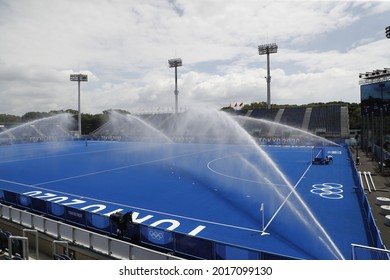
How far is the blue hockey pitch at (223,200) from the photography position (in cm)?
1352

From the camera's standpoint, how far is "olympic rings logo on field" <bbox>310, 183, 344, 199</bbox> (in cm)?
2133

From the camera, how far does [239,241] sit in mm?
13672

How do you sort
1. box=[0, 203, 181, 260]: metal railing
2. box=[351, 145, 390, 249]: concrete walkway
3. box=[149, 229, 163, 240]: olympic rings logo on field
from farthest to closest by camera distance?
box=[351, 145, 390, 249]: concrete walkway
box=[149, 229, 163, 240]: olympic rings logo on field
box=[0, 203, 181, 260]: metal railing

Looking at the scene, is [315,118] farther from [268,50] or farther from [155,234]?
[155,234]

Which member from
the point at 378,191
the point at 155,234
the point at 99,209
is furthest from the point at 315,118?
the point at 155,234

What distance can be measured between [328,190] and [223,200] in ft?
28.6

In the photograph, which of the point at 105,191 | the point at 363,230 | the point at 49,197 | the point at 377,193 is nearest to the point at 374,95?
the point at 377,193

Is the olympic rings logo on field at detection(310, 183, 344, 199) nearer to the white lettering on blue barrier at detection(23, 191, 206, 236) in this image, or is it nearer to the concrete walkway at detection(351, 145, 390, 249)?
the concrete walkway at detection(351, 145, 390, 249)

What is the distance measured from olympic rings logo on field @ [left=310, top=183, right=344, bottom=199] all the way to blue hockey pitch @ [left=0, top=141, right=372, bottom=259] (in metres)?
0.07

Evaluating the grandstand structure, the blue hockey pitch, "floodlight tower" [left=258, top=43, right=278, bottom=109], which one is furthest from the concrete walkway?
"floodlight tower" [left=258, top=43, right=278, bottom=109]

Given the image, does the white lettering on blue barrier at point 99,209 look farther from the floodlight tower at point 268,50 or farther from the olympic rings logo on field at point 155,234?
the floodlight tower at point 268,50

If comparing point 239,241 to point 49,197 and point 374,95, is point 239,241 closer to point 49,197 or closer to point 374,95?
point 49,197

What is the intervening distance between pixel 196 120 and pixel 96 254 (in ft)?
284

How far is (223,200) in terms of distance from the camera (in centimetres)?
2064
